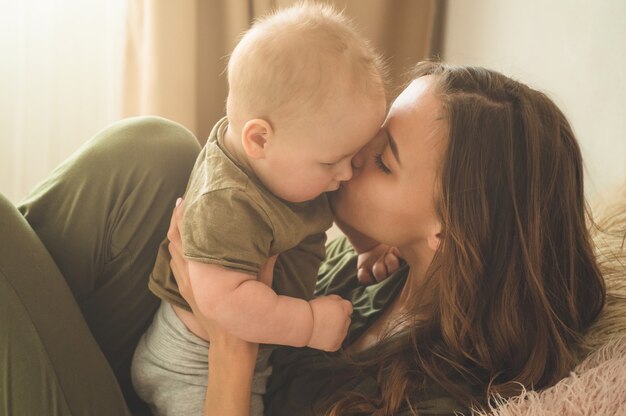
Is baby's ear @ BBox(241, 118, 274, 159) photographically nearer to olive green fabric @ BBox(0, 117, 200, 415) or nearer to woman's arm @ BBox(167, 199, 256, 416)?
woman's arm @ BBox(167, 199, 256, 416)

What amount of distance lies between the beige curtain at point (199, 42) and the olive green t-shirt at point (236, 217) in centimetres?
144

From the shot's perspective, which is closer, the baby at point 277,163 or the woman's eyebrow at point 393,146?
the baby at point 277,163

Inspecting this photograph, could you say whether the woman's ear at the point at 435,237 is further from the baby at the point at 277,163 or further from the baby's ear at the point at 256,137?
the baby's ear at the point at 256,137

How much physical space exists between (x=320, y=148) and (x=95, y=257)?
553 mm

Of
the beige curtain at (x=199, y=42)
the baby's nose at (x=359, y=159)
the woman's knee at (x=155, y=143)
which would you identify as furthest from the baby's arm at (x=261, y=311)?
the beige curtain at (x=199, y=42)

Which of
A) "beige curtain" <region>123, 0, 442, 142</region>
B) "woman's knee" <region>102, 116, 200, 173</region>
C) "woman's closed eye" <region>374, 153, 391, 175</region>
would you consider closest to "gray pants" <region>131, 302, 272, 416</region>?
"woman's knee" <region>102, 116, 200, 173</region>

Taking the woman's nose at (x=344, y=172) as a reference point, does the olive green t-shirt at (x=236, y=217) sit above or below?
below

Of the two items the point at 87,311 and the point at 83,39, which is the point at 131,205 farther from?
the point at 83,39

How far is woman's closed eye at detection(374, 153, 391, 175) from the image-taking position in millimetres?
1189

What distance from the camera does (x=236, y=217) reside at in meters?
1.06

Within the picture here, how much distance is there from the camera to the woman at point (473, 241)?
1.11 meters

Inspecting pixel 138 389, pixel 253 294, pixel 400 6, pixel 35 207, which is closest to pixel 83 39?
pixel 400 6

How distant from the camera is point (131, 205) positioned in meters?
1.35

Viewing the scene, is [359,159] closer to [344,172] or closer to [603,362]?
[344,172]
